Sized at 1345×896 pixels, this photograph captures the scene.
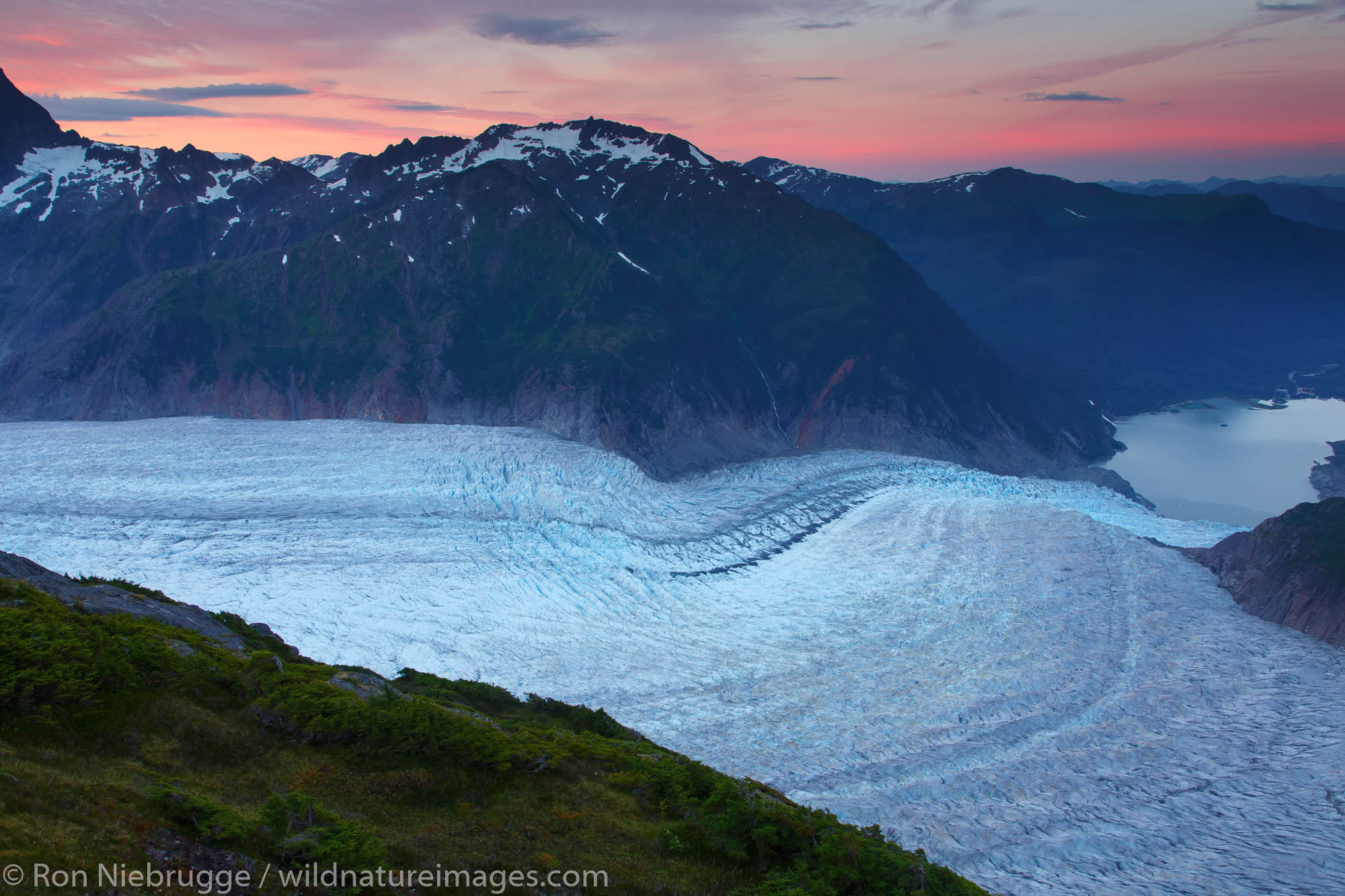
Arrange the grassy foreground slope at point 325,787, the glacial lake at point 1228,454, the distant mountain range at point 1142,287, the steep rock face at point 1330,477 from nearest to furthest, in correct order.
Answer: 1. the grassy foreground slope at point 325,787
2. the glacial lake at point 1228,454
3. the steep rock face at point 1330,477
4. the distant mountain range at point 1142,287

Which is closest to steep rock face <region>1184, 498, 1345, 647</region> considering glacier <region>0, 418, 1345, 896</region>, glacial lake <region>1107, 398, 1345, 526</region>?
glacier <region>0, 418, 1345, 896</region>

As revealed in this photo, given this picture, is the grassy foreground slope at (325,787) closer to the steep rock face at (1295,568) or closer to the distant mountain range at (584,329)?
the steep rock face at (1295,568)

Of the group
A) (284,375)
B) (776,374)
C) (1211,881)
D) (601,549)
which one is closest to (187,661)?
(1211,881)

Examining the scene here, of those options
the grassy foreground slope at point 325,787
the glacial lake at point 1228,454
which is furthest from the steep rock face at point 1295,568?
the glacial lake at point 1228,454

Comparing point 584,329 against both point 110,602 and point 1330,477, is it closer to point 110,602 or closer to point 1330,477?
point 110,602

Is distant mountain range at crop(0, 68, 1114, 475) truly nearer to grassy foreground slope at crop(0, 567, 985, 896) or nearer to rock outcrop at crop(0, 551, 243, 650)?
rock outcrop at crop(0, 551, 243, 650)

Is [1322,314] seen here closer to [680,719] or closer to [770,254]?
[770,254]

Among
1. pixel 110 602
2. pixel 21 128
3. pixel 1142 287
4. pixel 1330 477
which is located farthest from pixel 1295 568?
pixel 21 128
